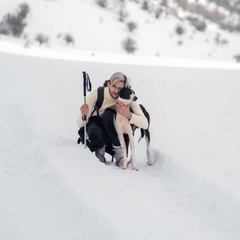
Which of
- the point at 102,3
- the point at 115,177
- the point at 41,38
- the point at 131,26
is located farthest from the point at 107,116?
the point at 102,3

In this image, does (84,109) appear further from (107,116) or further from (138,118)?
(138,118)

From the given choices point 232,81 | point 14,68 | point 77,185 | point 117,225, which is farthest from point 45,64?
point 117,225

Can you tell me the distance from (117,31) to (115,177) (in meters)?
23.5

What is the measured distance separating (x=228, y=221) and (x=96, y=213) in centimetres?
124

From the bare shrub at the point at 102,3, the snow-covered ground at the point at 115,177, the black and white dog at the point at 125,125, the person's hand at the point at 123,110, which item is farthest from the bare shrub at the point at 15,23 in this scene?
the person's hand at the point at 123,110

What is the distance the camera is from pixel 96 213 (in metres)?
4.76

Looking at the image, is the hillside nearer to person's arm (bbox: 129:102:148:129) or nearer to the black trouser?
the black trouser

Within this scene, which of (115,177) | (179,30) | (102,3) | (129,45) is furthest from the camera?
(102,3)

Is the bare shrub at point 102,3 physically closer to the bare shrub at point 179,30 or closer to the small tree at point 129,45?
the bare shrub at point 179,30

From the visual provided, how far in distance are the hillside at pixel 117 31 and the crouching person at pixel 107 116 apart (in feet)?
52.0

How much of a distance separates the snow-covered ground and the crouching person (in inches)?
7.6

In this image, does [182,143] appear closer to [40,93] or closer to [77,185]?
[77,185]

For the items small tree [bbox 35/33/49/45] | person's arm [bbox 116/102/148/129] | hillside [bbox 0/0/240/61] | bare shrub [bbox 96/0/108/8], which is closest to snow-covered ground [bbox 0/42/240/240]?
person's arm [bbox 116/102/148/129]

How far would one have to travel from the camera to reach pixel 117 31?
2906cm
